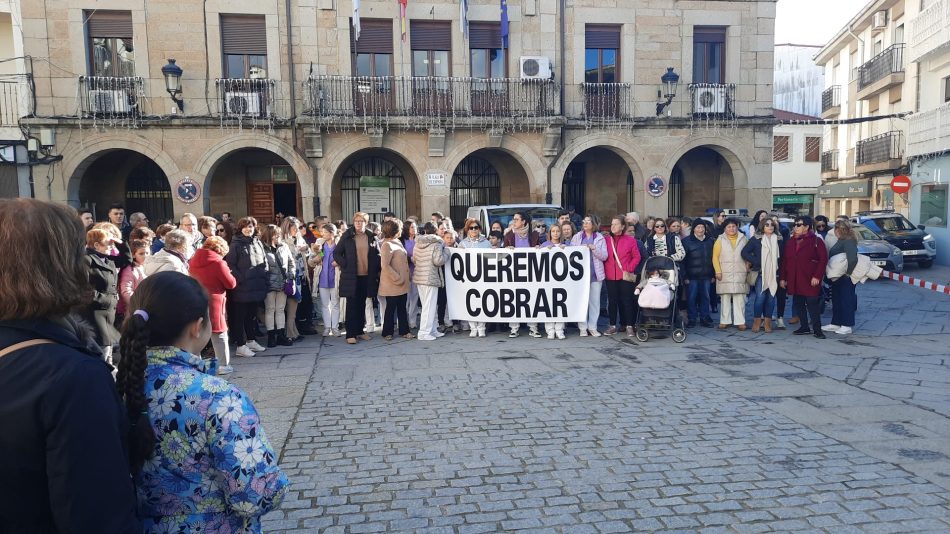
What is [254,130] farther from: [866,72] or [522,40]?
[866,72]

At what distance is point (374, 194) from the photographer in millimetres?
21000

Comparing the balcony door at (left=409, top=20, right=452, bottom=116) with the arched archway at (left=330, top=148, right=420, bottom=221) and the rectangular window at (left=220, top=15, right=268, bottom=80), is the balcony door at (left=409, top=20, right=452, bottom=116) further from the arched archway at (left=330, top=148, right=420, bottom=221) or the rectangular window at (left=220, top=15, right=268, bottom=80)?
the rectangular window at (left=220, top=15, right=268, bottom=80)

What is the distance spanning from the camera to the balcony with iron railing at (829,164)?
3728 centimetres

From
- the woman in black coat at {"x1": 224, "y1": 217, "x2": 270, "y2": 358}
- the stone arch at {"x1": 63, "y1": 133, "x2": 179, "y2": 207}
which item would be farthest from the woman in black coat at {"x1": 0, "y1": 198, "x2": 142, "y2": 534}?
the stone arch at {"x1": 63, "y1": 133, "x2": 179, "y2": 207}

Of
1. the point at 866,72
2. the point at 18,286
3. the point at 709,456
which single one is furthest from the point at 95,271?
the point at 866,72

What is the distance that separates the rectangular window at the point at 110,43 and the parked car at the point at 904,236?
2179 centimetres

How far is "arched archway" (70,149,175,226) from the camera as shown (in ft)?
63.1

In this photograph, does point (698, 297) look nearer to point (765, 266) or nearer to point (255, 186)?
point (765, 266)

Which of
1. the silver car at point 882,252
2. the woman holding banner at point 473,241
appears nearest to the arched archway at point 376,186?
the woman holding banner at point 473,241

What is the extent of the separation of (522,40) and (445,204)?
539 cm

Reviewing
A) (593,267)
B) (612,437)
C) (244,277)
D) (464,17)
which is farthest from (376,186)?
(612,437)

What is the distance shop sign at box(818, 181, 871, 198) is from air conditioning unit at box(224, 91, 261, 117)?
2739 cm

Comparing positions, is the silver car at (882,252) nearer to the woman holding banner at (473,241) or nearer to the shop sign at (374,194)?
the woman holding banner at (473,241)

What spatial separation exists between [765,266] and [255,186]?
1547cm
